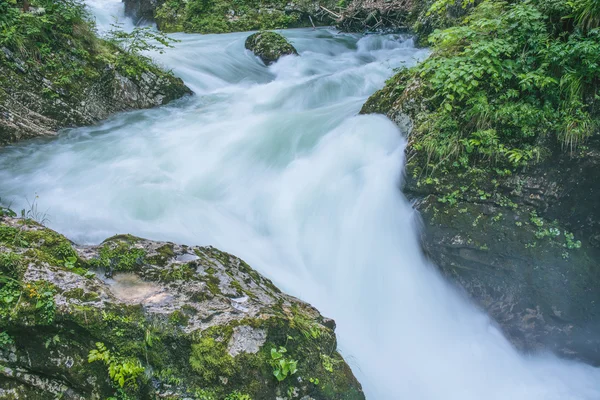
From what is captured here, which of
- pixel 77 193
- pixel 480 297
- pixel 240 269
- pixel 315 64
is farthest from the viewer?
pixel 315 64

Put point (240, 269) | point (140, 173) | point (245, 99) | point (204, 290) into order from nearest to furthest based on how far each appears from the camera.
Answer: point (204, 290)
point (240, 269)
point (140, 173)
point (245, 99)

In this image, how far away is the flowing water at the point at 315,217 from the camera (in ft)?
14.9

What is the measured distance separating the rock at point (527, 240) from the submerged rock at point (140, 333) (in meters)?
2.60

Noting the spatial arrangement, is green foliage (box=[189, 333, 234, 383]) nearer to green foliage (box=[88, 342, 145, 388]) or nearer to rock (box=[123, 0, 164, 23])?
green foliage (box=[88, 342, 145, 388])

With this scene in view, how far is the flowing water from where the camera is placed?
454 centimetres

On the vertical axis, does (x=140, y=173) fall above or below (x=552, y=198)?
below

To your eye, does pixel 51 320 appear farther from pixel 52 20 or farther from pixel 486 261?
pixel 52 20

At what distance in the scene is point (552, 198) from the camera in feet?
14.9

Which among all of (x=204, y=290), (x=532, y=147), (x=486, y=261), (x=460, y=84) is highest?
(x=460, y=84)

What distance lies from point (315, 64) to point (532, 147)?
26.9 ft

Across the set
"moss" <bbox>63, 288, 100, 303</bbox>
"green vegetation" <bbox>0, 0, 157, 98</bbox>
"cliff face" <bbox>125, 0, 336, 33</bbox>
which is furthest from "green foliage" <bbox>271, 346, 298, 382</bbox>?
"cliff face" <bbox>125, 0, 336, 33</bbox>

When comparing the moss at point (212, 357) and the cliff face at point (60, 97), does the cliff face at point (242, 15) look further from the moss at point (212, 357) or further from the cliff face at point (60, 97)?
the moss at point (212, 357)

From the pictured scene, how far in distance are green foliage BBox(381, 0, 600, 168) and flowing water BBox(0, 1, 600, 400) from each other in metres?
0.92

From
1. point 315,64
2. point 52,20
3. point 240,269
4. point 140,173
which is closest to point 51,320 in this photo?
point 240,269
